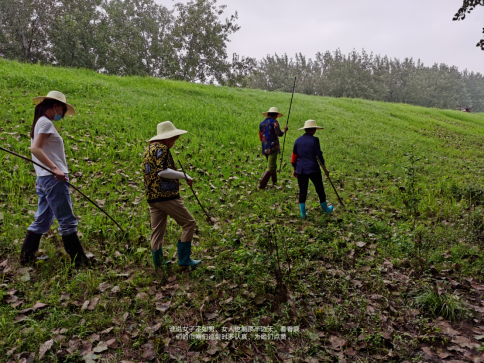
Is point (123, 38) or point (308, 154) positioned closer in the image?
point (308, 154)

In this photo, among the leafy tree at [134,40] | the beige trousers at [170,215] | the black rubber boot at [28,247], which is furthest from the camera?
the leafy tree at [134,40]

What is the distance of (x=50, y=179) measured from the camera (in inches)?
154

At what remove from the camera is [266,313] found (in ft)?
11.8

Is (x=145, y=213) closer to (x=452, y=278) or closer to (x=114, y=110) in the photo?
(x=452, y=278)

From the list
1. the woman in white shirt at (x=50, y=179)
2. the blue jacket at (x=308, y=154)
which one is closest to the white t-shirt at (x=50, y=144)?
the woman in white shirt at (x=50, y=179)

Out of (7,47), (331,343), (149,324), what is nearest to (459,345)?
(331,343)

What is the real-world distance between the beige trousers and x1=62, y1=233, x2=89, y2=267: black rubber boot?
115 cm

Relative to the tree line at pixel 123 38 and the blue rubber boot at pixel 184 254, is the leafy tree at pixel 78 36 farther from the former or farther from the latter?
the blue rubber boot at pixel 184 254

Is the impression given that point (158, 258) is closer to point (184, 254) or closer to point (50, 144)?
point (184, 254)

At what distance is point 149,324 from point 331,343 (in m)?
2.17

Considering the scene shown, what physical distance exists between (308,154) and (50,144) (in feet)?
15.7

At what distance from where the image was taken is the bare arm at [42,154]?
12.1ft

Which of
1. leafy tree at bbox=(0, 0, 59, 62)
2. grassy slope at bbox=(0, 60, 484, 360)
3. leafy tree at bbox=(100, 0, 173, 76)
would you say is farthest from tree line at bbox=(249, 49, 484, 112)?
grassy slope at bbox=(0, 60, 484, 360)

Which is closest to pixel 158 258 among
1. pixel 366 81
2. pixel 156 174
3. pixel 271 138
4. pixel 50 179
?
pixel 156 174
